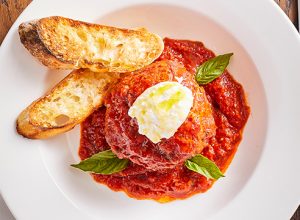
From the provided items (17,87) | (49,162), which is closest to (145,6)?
(17,87)

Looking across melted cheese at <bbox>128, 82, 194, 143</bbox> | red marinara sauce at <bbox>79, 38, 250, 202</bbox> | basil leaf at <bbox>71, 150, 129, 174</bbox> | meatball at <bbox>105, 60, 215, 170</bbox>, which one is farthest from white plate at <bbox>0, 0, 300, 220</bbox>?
melted cheese at <bbox>128, 82, 194, 143</bbox>

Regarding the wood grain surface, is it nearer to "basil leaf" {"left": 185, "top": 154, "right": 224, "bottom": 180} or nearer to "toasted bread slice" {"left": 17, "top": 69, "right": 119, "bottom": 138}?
"toasted bread slice" {"left": 17, "top": 69, "right": 119, "bottom": 138}

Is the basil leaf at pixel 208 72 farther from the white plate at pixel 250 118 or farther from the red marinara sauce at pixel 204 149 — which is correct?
the white plate at pixel 250 118

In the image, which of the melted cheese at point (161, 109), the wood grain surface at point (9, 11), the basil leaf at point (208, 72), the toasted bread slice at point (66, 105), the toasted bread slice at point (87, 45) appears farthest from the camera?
the wood grain surface at point (9, 11)

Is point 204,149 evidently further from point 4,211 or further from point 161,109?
point 4,211

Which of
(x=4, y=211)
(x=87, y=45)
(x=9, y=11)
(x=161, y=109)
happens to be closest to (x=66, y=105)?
(x=87, y=45)

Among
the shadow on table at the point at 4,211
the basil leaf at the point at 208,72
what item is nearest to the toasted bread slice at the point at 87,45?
the basil leaf at the point at 208,72
